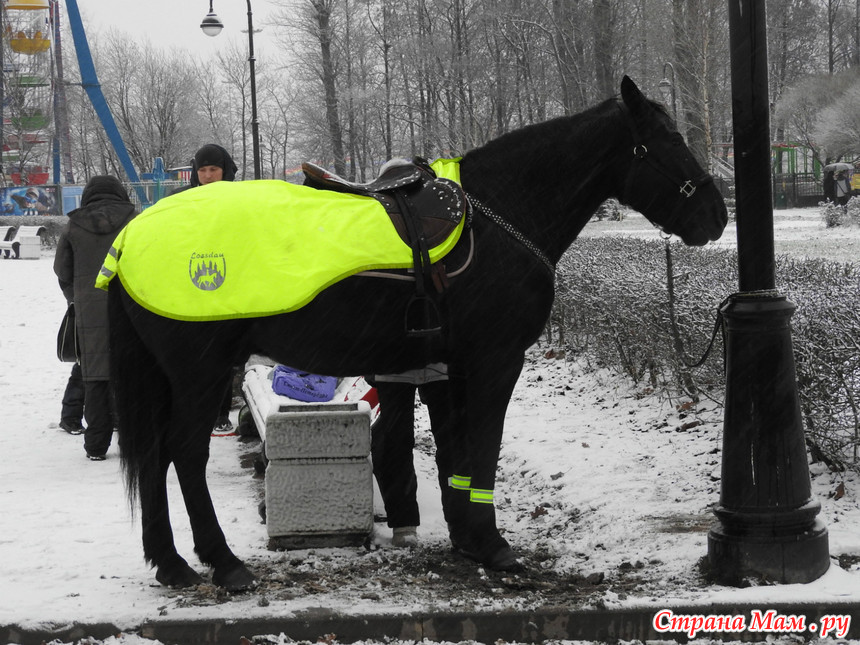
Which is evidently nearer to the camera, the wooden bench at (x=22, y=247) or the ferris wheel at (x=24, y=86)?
the wooden bench at (x=22, y=247)

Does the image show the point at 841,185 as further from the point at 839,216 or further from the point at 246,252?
the point at 246,252

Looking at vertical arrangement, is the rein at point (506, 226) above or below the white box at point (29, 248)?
below

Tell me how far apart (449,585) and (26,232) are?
94.8ft

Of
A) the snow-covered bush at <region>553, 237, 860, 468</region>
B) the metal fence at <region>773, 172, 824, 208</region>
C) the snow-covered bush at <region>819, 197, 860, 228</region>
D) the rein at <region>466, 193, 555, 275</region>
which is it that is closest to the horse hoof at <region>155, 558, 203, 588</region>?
the rein at <region>466, 193, 555, 275</region>

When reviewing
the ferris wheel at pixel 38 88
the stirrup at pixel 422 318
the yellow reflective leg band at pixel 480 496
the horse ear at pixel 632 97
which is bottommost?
the yellow reflective leg band at pixel 480 496

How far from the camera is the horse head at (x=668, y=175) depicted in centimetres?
437

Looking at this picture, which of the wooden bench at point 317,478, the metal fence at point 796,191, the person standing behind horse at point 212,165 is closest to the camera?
the wooden bench at point 317,478

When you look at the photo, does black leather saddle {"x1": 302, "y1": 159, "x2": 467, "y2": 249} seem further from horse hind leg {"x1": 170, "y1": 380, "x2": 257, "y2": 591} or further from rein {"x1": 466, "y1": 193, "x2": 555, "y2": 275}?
horse hind leg {"x1": 170, "y1": 380, "x2": 257, "y2": 591}

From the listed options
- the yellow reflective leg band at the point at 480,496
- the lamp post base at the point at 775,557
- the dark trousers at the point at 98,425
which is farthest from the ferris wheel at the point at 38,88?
the lamp post base at the point at 775,557

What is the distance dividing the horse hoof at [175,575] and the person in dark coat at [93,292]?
3000mm

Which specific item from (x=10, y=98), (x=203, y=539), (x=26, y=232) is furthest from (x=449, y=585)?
(x=10, y=98)

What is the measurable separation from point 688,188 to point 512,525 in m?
2.16

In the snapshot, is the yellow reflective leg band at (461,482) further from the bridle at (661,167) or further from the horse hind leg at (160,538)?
the bridle at (661,167)

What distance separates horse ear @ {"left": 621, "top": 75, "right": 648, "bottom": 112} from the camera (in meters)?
4.28
